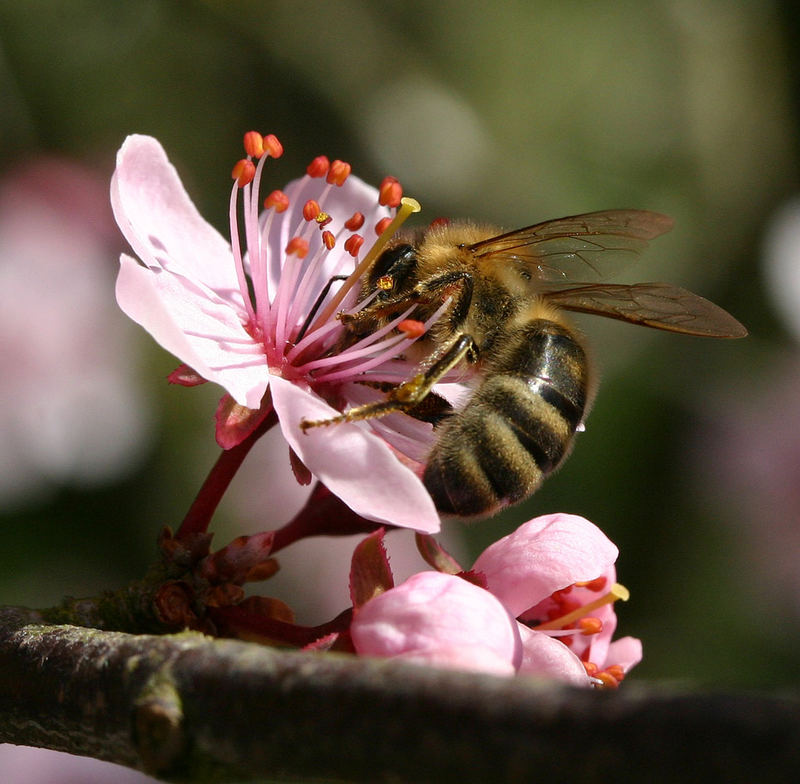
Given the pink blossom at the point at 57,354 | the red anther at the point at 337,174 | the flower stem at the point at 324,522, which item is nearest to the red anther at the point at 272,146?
the red anther at the point at 337,174

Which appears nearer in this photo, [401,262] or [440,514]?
[440,514]

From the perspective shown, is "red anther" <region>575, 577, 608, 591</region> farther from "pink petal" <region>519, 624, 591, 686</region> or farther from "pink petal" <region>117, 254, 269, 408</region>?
"pink petal" <region>117, 254, 269, 408</region>

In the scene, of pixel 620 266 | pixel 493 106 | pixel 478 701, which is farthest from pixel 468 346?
pixel 493 106

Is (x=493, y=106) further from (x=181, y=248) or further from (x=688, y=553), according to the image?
(x=181, y=248)

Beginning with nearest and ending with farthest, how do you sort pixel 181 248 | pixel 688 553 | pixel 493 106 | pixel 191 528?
pixel 191 528, pixel 181 248, pixel 688 553, pixel 493 106

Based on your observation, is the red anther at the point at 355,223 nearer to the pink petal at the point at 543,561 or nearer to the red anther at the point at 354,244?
the red anther at the point at 354,244

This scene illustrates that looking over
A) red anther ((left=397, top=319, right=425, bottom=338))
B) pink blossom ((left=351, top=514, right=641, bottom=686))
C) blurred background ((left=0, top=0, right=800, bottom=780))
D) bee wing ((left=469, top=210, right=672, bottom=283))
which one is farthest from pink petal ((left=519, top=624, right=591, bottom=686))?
blurred background ((left=0, top=0, right=800, bottom=780))
